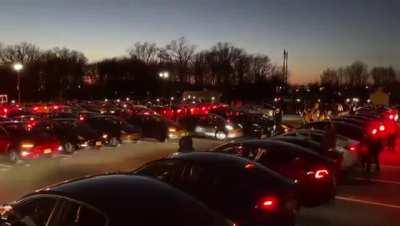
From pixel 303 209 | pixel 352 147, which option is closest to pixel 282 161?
pixel 303 209

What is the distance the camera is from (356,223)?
1133cm

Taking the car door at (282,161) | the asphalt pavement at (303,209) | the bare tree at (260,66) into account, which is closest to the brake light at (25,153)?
the asphalt pavement at (303,209)

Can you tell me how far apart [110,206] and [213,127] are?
25.7 meters

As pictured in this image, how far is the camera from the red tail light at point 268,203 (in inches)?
319

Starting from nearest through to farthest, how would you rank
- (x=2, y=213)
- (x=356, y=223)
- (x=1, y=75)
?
1. (x=2, y=213)
2. (x=356, y=223)
3. (x=1, y=75)

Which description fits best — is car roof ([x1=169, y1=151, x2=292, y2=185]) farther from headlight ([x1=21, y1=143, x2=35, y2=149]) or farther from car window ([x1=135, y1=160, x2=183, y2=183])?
headlight ([x1=21, y1=143, x2=35, y2=149])

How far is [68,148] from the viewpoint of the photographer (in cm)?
2325

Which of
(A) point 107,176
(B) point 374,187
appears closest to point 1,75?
(B) point 374,187

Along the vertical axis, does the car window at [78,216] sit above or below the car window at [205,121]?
above

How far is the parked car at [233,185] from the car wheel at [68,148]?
47.3ft

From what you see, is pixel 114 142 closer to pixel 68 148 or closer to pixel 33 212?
pixel 68 148

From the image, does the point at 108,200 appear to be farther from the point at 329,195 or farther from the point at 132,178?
the point at 329,195

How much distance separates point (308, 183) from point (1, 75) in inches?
3764

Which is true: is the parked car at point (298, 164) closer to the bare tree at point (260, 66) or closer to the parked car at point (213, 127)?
the parked car at point (213, 127)
